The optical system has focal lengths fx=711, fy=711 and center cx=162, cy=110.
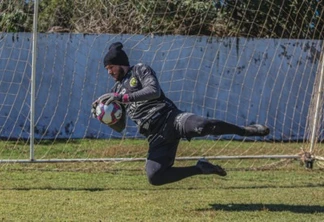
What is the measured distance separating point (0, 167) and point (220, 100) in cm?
505

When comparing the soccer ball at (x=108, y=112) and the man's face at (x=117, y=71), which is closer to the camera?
the soccer ball at (x=108, y=112)

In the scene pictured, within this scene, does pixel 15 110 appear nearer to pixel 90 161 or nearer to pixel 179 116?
pixel 90 161

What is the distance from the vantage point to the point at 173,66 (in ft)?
43.3

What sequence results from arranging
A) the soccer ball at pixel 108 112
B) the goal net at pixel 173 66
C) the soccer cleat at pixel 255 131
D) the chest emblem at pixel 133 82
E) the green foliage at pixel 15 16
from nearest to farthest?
the soccer ball at pixel 108 112 → the soccer cleat at pixel 255 131 → the chest emblem at pixel 133 82 → the green foliage at pixel 15 16 → the goal net at pixel 173 66

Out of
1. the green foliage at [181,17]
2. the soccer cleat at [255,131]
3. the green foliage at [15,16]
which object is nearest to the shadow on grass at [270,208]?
the soccer cleat at [255,131]

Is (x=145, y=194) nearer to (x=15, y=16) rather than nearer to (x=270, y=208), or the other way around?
(x=270, y=208)

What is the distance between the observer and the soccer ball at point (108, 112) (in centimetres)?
749

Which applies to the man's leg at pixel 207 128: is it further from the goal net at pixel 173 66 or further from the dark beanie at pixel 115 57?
the goal net at pixel 173 66

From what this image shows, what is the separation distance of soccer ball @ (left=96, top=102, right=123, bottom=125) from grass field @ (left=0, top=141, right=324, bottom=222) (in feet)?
3.22

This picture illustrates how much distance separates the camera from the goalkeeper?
24.4ft

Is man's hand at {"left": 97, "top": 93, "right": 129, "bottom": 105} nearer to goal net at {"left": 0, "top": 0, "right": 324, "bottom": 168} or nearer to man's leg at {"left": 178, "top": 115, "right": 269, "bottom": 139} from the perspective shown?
man's leg at {"left": 178, "top": 115, "right": 269, "bottom": 139}

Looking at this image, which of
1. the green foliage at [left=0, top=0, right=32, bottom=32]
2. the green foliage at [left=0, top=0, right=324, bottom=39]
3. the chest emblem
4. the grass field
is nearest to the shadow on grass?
the grass field

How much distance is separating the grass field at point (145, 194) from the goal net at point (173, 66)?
150cm

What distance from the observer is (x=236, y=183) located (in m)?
9.49
